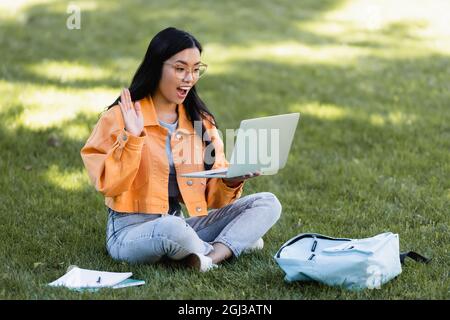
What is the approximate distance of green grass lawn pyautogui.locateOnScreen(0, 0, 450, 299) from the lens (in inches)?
Result: 154

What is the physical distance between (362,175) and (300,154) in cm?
66

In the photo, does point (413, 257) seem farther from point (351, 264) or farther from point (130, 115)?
point (130, 115)

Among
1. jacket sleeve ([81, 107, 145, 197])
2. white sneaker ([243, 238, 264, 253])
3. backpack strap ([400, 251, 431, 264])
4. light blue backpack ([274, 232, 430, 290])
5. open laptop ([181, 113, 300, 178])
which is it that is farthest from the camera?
white sneaker ([243, 238, 264, 253])

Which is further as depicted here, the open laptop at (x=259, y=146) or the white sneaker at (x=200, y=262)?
the white sneaker at (x=200, y=262)

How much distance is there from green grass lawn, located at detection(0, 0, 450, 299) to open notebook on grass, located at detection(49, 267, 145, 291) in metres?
0.07

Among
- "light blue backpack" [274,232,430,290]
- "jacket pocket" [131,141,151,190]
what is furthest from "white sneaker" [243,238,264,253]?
"jacket pocket" [131,141,151,190]

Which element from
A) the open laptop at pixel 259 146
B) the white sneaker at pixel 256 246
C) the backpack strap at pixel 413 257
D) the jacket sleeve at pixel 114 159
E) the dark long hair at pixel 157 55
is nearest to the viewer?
the open laptop at pixel 259 146

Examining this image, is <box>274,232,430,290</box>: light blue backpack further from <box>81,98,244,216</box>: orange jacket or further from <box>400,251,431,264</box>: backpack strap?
<box>81,98,244,216</box>: orange jacket

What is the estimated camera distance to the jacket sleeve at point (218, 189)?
4207 millimetres

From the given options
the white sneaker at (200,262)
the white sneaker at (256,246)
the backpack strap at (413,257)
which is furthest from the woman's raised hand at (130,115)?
the backpack strap at (413,257)

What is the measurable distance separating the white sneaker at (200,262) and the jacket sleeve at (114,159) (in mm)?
446

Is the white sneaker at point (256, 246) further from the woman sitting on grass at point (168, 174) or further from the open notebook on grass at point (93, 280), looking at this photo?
the open notebook on grass at point (93, 280)
